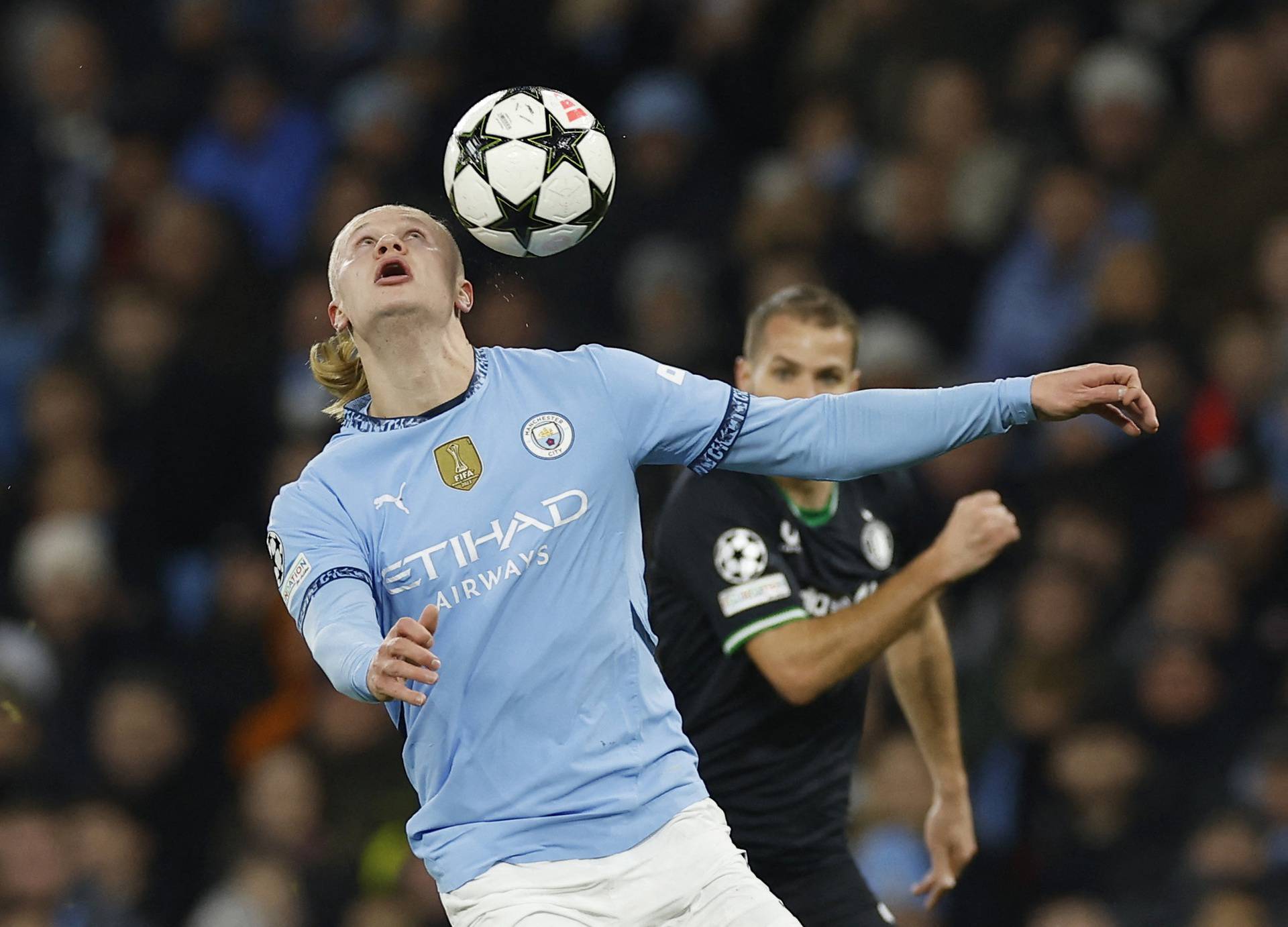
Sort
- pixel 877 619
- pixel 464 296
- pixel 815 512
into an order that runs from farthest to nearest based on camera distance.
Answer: pixel 815 512 < pixel 877 619 < pixel 464 296

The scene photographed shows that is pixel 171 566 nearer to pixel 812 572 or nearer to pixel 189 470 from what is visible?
pixel 189 470

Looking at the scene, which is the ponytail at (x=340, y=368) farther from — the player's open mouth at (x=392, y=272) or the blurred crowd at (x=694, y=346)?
the blurred crowd at (x=694, y=346)

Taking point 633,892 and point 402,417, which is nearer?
point 633,892

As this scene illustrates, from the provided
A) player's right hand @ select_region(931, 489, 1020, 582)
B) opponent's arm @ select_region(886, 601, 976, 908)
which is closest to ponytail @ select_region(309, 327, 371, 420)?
player's right hand @ select_region(931, 489, 1020, 582)

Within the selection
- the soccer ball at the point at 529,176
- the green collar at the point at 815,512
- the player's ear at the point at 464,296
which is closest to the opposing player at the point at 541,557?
the player's ear at the point at 464,296

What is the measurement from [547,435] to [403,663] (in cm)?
86

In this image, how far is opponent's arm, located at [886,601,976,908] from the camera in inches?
231

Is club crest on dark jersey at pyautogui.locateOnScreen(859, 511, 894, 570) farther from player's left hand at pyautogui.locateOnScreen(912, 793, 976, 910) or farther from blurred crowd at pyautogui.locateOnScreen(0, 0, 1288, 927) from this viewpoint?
blurred crowd at pyautogui.locateOnScreen(0, 0, 1288, 927)

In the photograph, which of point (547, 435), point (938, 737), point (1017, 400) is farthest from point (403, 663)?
point (938, 737)

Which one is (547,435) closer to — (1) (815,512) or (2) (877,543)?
(1) (815,512)

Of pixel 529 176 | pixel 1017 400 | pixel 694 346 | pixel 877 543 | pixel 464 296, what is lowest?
pixel 877 543

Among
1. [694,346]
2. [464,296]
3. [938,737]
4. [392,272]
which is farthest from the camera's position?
[694,346]

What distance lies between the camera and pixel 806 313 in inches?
229

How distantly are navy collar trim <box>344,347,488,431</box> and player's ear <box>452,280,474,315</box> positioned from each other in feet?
0.49
